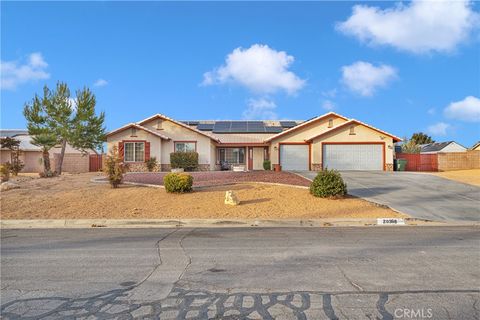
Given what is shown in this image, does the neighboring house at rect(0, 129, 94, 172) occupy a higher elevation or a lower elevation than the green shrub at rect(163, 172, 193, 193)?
higher

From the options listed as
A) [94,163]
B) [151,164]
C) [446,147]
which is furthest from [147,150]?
[446,147]

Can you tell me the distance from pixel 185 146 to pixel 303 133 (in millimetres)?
10003

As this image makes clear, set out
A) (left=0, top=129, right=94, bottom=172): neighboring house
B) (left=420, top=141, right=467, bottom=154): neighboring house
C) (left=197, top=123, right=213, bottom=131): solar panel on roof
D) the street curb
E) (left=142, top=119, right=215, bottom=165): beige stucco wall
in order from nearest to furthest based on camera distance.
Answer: the street curb, (left=142, top=119, right=215, bottom=165): beige stucco wall, (left=0, top=129, right=94, bottom=172): neighboring house, (left=197, top=123, right=213, bottom=131): solar panel on roof, (left=420, top=141, right=467, bottom=154): neighboring house

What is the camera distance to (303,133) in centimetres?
3288

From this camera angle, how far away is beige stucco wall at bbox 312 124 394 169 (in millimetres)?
31281

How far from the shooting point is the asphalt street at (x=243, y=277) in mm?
4332

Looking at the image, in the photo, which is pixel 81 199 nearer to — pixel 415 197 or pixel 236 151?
pixel 415 197

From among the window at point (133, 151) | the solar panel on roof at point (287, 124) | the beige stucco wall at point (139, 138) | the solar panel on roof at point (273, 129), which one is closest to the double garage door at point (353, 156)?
the solar panel on roof at point (273, 129)

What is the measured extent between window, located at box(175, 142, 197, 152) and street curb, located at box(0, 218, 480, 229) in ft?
66.5

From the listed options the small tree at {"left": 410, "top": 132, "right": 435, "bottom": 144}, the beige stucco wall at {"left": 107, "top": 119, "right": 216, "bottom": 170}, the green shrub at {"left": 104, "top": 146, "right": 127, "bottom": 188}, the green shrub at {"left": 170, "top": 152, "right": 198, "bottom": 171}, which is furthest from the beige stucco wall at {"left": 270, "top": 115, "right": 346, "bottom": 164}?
the small tree at {"left": 410, "top": 132, "right": 435, "bottom": 144}

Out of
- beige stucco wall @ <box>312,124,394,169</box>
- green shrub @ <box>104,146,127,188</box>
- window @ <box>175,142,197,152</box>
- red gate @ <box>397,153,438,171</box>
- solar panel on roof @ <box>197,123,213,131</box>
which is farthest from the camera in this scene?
solar panel on roof @ <box>197,123,213,131</box>

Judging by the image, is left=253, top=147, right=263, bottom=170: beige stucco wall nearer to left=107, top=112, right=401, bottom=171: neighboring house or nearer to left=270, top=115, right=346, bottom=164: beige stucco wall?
left=107, top=112, right=401, bottom=171: neighboring house

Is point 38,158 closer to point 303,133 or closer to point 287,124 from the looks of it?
point 303,133

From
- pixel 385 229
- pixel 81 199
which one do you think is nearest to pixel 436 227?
pixel 385 229
